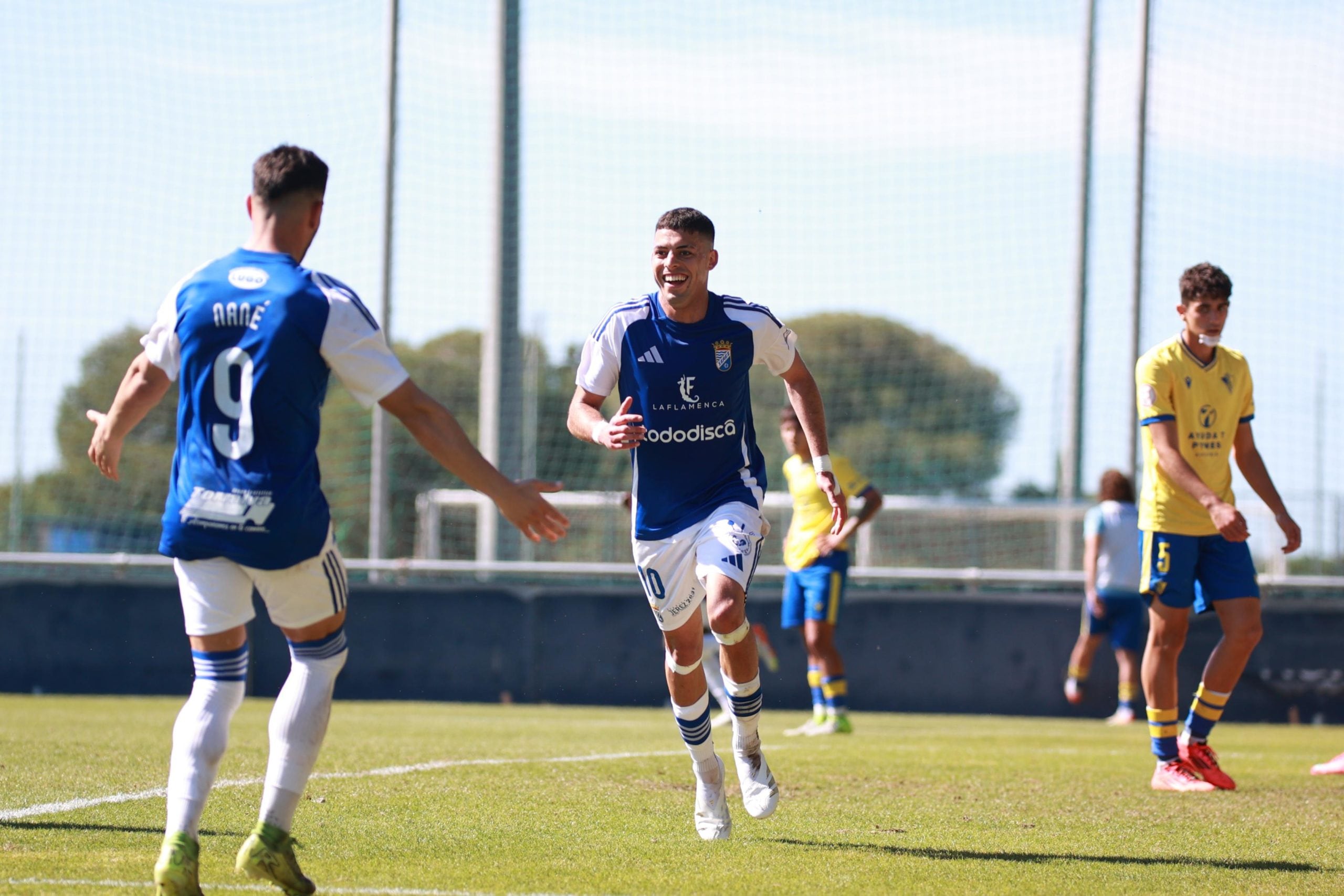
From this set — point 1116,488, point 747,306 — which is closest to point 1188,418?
point 747,306

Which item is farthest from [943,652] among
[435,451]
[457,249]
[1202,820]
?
[435,451]

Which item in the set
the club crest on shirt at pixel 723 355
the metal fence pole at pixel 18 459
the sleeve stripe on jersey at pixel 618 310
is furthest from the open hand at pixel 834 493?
the metal fence pole at pixel 18 459

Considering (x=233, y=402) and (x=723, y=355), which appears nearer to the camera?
(x=233, y=402)

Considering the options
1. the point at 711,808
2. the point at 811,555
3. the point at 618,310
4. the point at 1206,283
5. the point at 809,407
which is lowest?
the point at 711,808

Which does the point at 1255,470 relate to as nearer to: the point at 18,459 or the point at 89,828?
the point at 89,828

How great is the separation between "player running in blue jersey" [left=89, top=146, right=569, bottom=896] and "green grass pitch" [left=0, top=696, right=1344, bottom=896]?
0.44m

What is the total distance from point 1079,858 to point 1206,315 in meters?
3.28

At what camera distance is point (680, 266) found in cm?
600

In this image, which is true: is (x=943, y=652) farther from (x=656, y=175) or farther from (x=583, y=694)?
(x=656, y=175)

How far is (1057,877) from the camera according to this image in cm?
490

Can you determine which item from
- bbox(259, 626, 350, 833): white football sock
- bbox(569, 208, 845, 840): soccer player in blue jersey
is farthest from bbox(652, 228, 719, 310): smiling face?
bbox(259, 626, 350, 833): white football sock

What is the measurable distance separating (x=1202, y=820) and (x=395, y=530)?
51.9ft

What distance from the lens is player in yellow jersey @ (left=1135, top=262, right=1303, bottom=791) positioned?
7.61m

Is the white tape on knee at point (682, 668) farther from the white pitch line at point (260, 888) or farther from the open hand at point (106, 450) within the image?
the open hand at point (106, 450)
